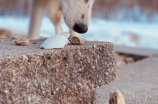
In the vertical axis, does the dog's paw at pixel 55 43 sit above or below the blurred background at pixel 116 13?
below

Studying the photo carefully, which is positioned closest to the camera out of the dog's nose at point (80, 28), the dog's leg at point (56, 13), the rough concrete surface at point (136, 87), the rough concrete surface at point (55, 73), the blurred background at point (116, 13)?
the rough concrete surface at point (55, 73)

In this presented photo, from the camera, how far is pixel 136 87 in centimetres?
121

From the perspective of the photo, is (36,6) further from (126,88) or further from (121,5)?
(121,5)

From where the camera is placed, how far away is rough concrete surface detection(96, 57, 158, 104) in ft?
3.25

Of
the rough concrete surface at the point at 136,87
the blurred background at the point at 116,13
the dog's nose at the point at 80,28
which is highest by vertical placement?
the blurred background at the point at 116,13

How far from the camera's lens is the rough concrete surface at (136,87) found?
989mm

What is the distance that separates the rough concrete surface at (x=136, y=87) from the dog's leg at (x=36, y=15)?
89 centimetres

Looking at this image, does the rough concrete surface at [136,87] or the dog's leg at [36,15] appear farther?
the dog's leg at [36,15]

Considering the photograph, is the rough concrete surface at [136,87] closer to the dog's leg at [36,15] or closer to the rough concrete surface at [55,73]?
the rough concrete surface at [55,73]

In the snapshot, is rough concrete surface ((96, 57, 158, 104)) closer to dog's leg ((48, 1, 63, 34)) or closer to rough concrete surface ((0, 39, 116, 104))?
rough concrete surface ((0, 39, 116, 104))

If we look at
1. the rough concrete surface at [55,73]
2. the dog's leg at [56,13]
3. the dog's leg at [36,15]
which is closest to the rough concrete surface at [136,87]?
the rough concrete surface at [55,73]

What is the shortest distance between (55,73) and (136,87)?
0.61m

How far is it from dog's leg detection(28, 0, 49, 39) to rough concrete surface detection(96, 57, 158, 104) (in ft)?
2.92

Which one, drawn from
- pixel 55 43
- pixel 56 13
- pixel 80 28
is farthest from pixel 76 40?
pixel 56 13
